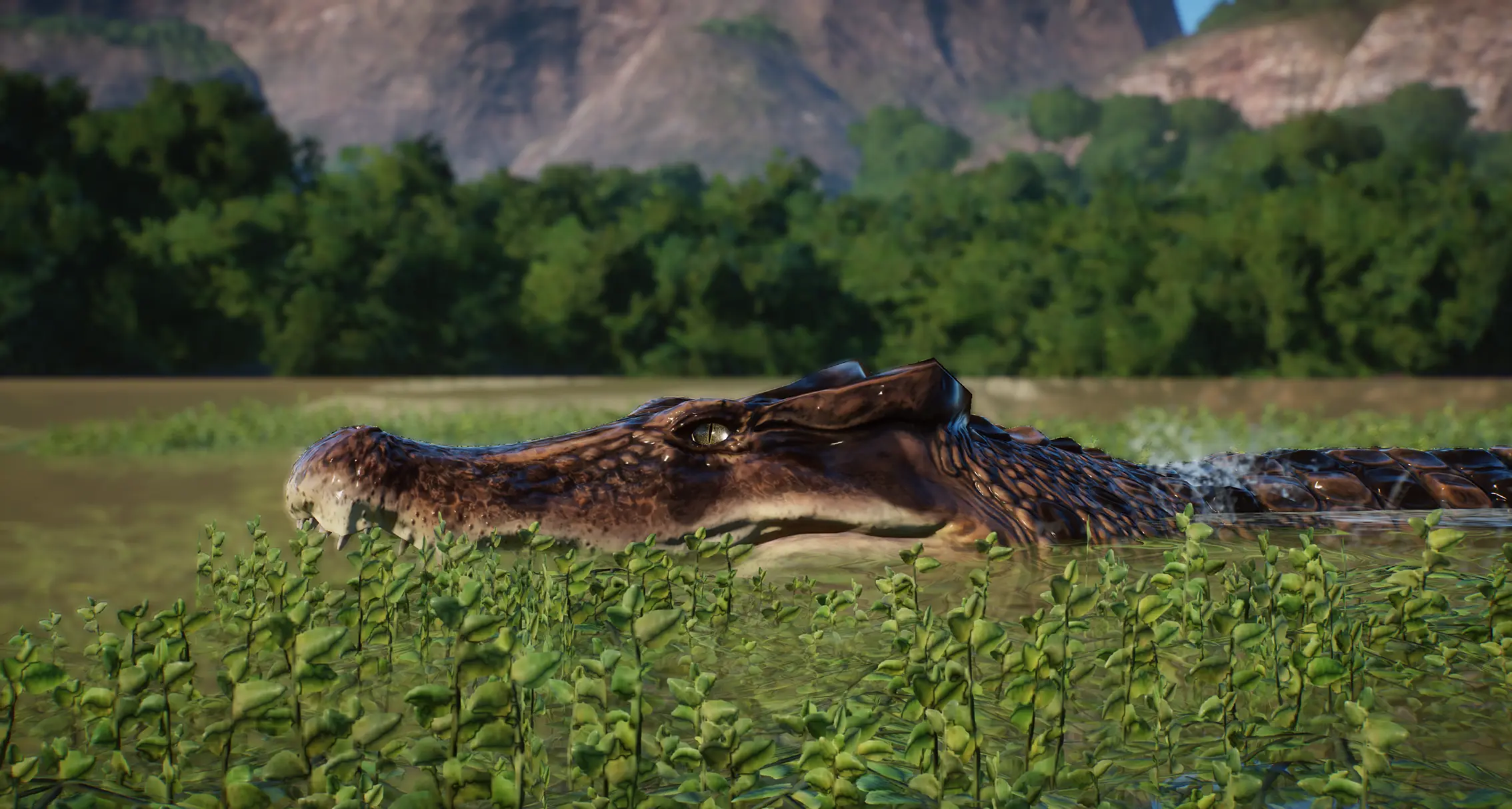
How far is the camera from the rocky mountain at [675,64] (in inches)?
6083

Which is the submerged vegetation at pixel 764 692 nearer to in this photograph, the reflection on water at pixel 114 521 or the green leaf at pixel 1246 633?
the green leaf at pixel 1246 633

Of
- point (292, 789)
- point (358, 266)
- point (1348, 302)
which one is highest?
point (358, 266)

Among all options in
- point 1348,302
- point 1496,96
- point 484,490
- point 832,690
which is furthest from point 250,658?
point 1496,96

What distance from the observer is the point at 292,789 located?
6.68ft

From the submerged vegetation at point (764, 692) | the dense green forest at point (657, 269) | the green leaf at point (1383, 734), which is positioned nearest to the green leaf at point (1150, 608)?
the submerged vegetation at point (764, 692)

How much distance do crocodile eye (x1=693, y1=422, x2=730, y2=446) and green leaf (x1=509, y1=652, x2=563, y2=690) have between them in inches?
70.4

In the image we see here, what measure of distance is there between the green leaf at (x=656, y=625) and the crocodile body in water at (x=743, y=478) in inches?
55.6

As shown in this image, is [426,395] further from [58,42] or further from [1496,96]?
[58,42]

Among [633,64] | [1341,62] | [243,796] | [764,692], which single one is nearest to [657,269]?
[764,692]

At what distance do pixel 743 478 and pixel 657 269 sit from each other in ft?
80.0

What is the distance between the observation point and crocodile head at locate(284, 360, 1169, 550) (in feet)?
10.6

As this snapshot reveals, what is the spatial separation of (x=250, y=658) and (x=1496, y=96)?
148567 millimetres

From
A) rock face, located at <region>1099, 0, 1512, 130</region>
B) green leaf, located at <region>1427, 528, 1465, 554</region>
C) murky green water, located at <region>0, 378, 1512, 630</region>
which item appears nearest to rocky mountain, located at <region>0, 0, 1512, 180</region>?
rock face, located at <region>1099, 0, 1512, 130</region>

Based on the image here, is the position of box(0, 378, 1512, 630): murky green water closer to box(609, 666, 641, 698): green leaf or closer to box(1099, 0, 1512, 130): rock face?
box(609, 666, 641, 698): green leaf
